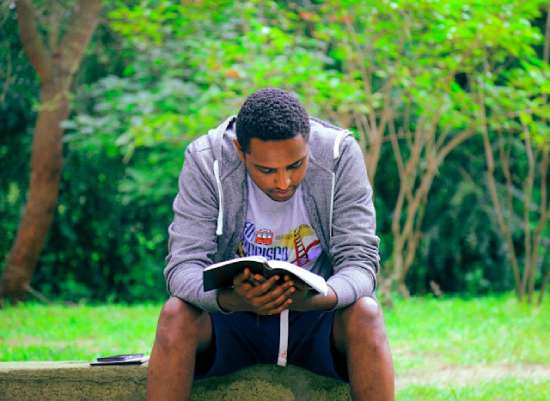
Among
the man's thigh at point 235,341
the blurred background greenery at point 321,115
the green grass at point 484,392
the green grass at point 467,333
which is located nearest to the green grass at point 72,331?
the blurred background greenery at point 321,115

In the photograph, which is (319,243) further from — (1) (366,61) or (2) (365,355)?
(1) (366,61)

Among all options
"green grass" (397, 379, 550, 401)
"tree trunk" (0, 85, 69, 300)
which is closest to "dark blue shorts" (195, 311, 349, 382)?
"green grass" (397, 379, 550, 401)

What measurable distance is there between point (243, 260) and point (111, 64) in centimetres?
664

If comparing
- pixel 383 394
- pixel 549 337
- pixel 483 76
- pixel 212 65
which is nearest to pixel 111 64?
pixel 212 65

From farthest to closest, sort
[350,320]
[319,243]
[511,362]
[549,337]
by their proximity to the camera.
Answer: [549,337] → [511,362] → [319,243] → [350,320]

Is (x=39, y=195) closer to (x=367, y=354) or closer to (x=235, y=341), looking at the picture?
(x=235, y=341)

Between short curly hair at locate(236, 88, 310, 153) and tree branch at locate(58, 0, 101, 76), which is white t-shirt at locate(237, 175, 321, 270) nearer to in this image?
short curly hair at locate(236, 88, 310, 153)

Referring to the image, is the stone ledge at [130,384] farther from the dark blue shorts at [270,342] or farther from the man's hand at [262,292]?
the man's hand at [262,292]

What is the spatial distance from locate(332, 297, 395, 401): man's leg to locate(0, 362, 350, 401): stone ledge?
450 mm

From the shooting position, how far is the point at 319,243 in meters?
3.24

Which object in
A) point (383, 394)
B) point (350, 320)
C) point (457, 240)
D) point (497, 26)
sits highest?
point (497, 26)

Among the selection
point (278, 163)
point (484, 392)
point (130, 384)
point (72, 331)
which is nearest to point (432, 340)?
point (484, 392)

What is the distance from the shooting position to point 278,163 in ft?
9.87

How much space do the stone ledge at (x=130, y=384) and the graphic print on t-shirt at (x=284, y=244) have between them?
0.40m
